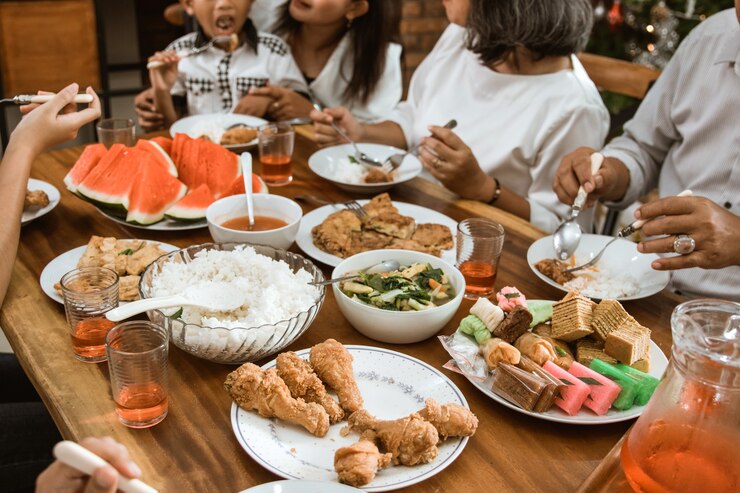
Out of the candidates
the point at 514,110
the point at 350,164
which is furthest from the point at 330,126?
the point at 514,110

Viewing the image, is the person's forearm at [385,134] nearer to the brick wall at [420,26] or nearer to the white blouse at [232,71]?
the white blouse at [232,71]

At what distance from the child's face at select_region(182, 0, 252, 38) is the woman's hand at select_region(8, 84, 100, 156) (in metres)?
1.53

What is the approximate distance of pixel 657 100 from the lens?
233 cm

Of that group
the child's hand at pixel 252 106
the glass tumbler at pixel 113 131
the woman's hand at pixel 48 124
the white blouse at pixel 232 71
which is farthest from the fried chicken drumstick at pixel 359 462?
the white blouse at pixel 232 71

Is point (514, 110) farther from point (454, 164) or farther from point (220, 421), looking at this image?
point (220, 421)

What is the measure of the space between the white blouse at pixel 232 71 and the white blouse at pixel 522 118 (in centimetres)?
92

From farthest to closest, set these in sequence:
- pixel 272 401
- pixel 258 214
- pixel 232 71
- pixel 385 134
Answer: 1. pixel 232 71
2. pixel 385 134
3. pixel 258 214
4. pixel 272 401

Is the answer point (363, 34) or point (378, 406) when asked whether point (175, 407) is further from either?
point (363, 34)

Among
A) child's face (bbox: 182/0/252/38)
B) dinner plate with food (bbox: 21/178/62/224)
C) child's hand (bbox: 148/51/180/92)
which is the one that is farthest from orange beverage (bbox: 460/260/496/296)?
child's face (bbox: 182/0/252/38)

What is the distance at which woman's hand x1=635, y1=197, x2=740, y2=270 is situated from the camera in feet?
5.22

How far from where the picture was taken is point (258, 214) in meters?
1.80

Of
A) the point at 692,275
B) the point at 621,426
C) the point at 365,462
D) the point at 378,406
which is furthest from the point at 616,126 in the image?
the point at 365,462

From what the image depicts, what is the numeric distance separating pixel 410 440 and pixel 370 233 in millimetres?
850

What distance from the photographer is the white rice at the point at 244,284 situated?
4.18 feet
